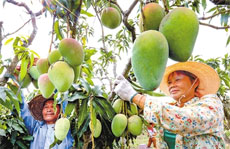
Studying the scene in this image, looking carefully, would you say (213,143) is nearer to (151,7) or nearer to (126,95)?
(126,95)

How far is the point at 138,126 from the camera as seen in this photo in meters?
1.07

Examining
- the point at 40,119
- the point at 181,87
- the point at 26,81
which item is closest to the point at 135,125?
the point at 181,87

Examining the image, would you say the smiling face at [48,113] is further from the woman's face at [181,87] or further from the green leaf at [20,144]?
the woman's face at [181,87]

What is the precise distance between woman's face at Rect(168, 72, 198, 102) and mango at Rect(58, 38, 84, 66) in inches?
33.8

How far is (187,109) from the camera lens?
3.78 feet

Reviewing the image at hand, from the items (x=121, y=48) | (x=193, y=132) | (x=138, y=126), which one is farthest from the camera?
(x=121, y=48)

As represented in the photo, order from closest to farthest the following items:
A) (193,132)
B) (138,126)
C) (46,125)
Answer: (138,126) < (193,132) < (46,125)

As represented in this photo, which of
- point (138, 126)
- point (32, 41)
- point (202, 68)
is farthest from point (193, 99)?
point (32, 41)

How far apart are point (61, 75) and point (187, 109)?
2.59 feet

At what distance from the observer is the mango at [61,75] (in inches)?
25.1

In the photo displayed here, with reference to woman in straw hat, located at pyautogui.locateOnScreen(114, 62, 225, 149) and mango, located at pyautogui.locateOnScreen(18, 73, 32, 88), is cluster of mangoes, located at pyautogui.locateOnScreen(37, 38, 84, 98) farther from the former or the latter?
woman in straw hat, located at pyautogui.locateOnScreen(114, 62, 225, 149)

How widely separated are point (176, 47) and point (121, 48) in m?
1.92

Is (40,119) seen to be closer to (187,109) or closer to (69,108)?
(69,108)

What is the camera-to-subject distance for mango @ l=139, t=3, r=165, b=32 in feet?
1.50
